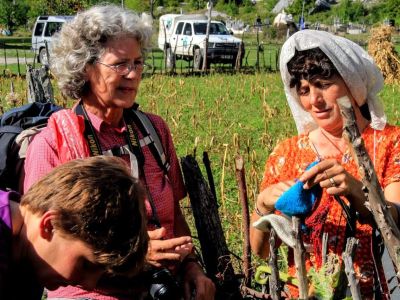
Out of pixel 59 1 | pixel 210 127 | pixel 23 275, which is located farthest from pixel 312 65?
pixel 59 1

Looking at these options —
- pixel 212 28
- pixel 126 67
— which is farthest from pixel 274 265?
pixel 212 28

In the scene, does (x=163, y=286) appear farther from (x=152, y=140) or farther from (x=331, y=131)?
(x=331, y=131)

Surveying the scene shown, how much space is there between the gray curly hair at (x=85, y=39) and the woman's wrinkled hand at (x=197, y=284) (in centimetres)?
77

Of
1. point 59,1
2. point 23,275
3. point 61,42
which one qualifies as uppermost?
point 61,42

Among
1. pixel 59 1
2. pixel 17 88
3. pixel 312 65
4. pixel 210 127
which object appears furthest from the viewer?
pixel 59 1

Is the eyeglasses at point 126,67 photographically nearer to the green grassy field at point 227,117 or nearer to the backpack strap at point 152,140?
the backpack strap at point 152,140

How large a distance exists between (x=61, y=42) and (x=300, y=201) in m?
1.39

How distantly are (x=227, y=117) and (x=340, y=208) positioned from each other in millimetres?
8302

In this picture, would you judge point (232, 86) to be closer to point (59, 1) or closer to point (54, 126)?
point (54, 126)

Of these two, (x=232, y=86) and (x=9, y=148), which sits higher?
(x=9, y=148)

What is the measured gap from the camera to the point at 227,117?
415 inches

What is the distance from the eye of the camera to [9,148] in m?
2.41

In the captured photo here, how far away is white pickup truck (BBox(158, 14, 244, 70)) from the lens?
2155cm

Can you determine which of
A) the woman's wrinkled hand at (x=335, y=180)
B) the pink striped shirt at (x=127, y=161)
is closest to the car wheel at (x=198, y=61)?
the pink striped shirt at (x=127, y=161)
